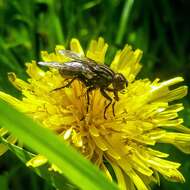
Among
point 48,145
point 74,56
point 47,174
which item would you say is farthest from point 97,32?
point 48,145

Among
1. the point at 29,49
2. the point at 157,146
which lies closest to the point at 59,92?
the point at 157,146

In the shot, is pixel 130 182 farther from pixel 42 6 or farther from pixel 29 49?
pixel 42 6

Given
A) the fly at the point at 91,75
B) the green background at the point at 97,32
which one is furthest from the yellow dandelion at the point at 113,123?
the green background at the point at 97,32

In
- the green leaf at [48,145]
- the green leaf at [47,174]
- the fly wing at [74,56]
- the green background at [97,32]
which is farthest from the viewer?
the green background at [97,32]

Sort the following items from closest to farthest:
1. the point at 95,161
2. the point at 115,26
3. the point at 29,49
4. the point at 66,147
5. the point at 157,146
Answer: the point at 66,147, the point at 95,161, the point at 157,146, the point at 29,49, the point at 115,26

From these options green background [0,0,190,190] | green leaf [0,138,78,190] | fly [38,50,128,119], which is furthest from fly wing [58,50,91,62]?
green background [0,0,190,190]

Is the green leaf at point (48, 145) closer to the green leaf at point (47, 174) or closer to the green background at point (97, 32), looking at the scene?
the green leaf at point (47, 174)

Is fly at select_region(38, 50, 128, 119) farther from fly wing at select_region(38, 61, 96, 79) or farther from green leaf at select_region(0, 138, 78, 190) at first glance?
green leaf at select_region(0, 138, 78, 190)

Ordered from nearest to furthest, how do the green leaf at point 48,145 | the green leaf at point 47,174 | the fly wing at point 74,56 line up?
the green leaf at point 48,145 < the green leaf at point 47,174 < the fly wing at point 74,56

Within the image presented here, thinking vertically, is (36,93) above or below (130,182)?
above
